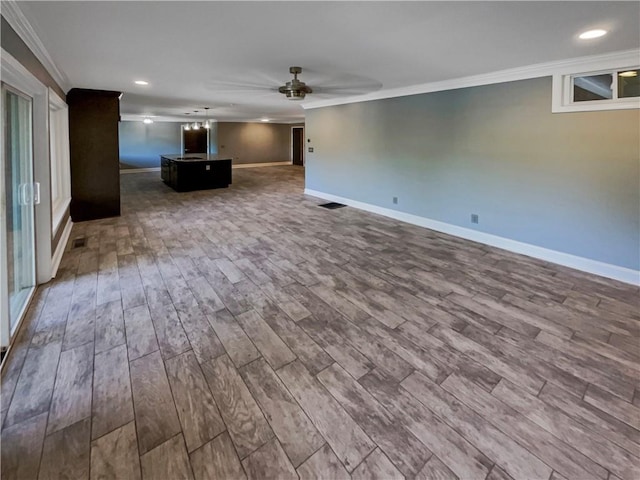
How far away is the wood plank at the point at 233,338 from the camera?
87.5 inches

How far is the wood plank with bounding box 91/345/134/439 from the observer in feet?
5.52

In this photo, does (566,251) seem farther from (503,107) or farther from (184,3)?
(184,3)

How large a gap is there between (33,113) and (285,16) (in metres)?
2.64

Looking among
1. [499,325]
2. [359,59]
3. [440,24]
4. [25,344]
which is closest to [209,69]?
[359,59]

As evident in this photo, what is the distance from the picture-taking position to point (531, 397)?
6.22 feet

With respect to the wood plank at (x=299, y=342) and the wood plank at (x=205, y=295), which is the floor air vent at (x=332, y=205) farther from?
the wood plank at (x=299, y=342)

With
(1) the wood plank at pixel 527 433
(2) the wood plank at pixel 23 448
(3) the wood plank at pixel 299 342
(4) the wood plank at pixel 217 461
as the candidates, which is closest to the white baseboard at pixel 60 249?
(2) the wood plank at pixel 23 448

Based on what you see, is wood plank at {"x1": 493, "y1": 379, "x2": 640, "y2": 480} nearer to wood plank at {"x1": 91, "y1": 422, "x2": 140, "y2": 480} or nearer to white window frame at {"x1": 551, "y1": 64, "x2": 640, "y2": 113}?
wood plank at {"x1": 91, "y1": 422, "x2": 140, "y2": 480}

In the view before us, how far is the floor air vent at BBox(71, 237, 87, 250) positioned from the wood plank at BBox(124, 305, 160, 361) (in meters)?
2.40

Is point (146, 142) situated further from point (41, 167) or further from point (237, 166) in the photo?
point (41, 167)

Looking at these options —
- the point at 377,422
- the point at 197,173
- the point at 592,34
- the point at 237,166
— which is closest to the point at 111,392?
the point at 377,422

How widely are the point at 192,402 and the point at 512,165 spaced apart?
4.60 m

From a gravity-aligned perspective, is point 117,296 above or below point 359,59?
below

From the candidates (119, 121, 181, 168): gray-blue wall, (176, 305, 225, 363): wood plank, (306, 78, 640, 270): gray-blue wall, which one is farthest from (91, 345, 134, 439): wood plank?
(119, 121, 181, 168): gray-blue wall
